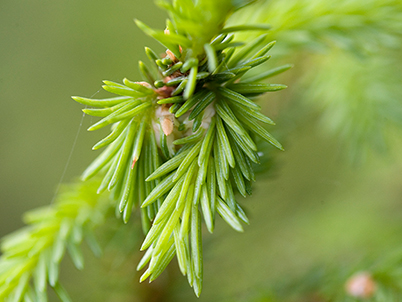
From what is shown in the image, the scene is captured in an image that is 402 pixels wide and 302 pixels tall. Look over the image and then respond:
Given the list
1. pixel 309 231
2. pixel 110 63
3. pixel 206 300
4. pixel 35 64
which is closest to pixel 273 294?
pixel 206 300

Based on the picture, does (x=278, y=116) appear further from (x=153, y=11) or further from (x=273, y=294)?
(x=153, y=11)

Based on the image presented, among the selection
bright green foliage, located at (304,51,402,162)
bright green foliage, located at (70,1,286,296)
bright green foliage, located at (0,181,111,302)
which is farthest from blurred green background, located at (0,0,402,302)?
bright green foliage, located at (70,1,286,296)

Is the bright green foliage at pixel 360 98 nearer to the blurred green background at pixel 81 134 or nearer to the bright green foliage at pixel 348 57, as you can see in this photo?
the bright green foliage at pixel 348 57

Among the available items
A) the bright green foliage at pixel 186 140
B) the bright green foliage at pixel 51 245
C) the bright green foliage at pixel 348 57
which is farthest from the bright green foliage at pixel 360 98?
the bright green foliage at pixel 51 245

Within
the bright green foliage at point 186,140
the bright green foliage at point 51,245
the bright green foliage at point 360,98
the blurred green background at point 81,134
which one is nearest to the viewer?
the bright green foliage at point 186,140

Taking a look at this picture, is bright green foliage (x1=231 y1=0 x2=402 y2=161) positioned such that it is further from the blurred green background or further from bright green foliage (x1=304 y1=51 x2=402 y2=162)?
the blurred green background
